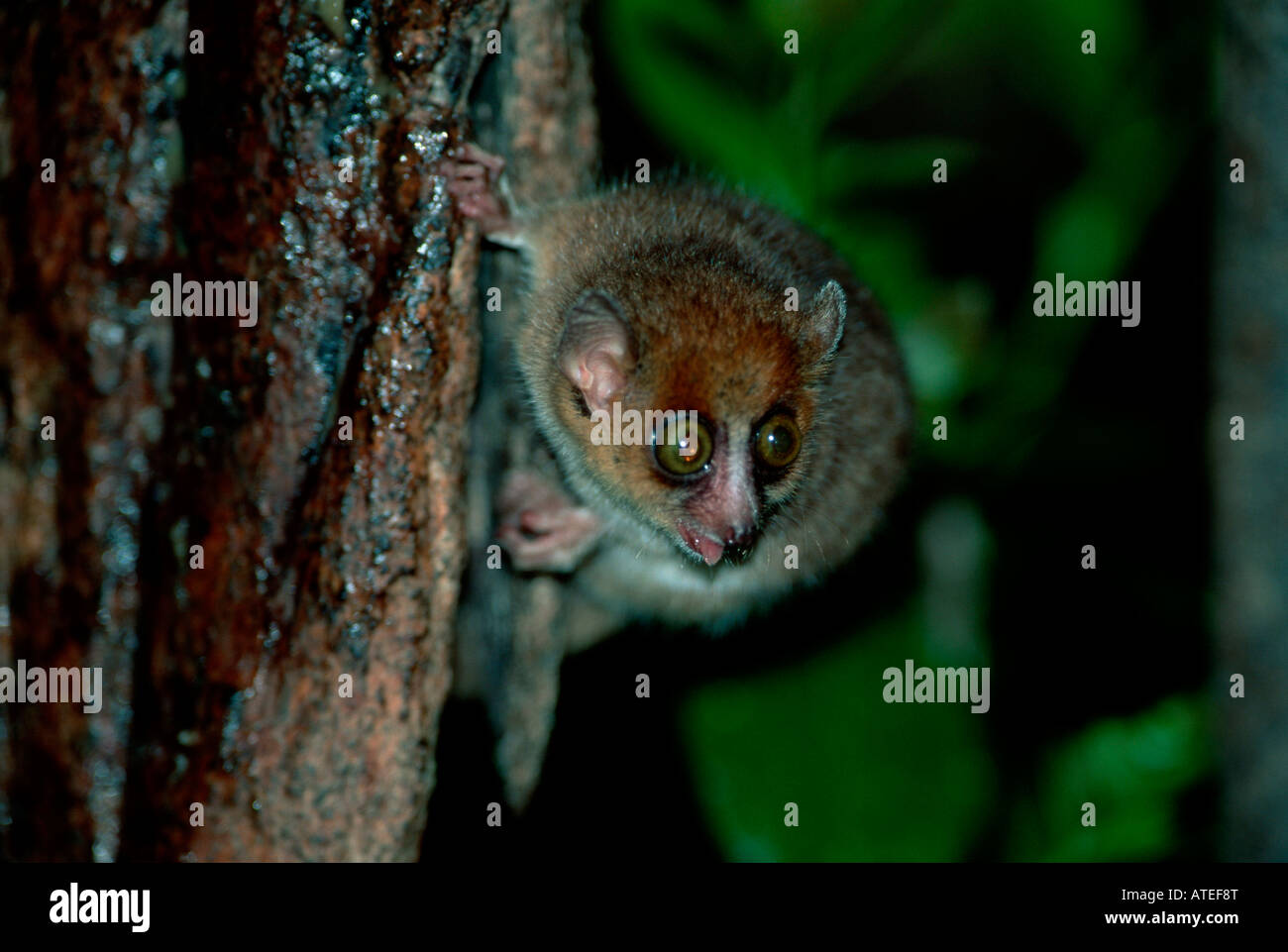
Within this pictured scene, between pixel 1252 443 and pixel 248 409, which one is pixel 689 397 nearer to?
pixel 248 409

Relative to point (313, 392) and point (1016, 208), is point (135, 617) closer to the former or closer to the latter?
point (313, 392)

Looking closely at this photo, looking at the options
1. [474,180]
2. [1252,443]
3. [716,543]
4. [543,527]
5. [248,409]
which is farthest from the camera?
[543,527]

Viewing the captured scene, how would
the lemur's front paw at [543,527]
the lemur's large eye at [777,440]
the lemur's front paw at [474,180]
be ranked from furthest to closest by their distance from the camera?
the lemur's front paw at [543,527] < the lemur's large eye at [777,440] < the lemur's front paw at [474,180]

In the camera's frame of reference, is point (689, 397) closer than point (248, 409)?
No

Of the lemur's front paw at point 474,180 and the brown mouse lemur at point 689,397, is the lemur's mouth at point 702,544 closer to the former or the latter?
the brown mouse lemur at point 689,397

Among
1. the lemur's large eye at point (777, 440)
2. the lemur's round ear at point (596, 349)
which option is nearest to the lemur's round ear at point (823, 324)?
the lemur's large eye at point (777, 440)

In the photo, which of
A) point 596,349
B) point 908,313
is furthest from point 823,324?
point 908,313

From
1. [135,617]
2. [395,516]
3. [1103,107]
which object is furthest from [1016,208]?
[135,617]
